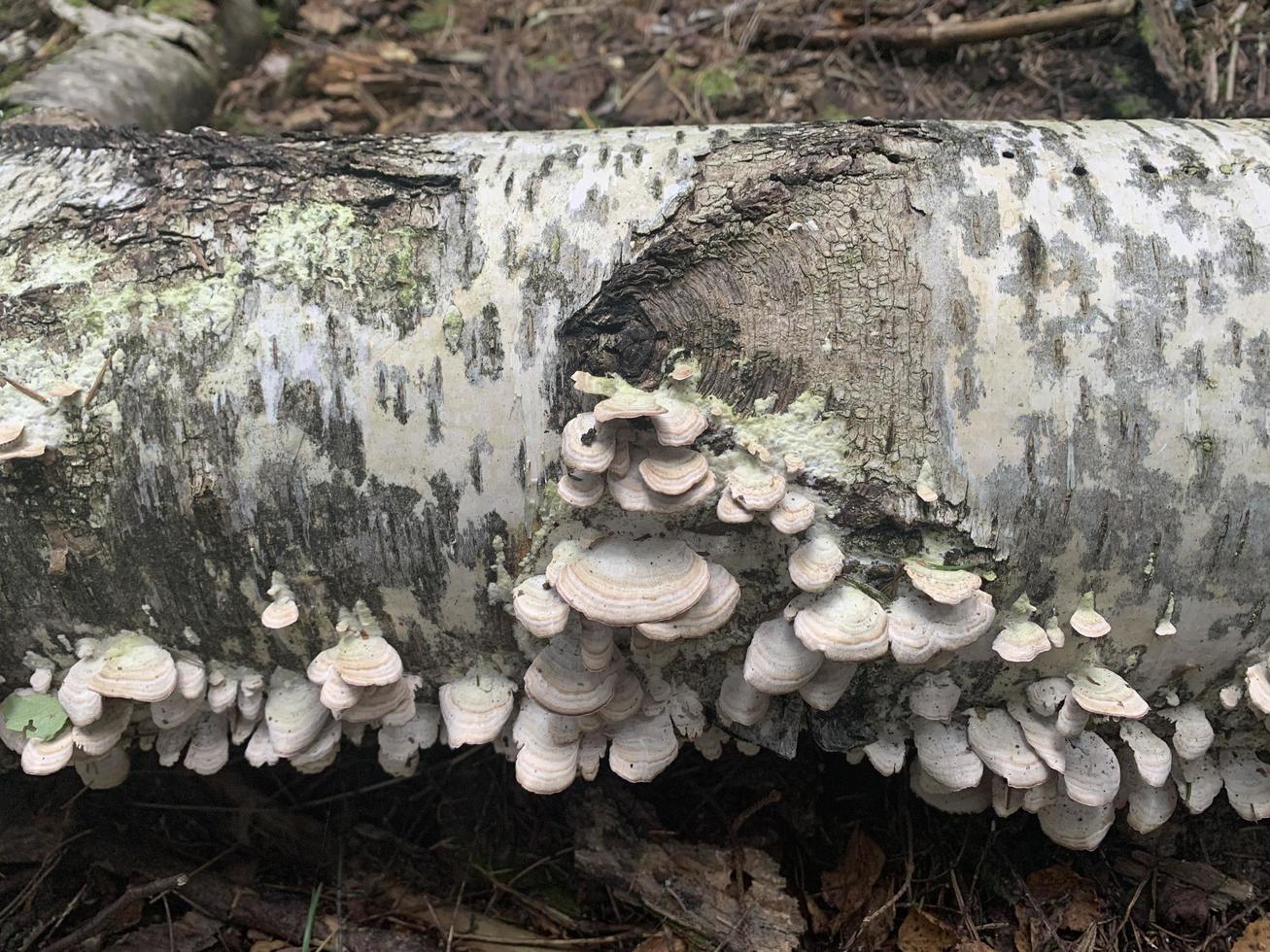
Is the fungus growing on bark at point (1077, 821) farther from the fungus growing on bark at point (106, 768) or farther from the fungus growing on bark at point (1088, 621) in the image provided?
the fungus growing on bark at point (106, 768)

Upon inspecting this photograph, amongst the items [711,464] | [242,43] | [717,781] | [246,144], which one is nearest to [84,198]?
[246,144]

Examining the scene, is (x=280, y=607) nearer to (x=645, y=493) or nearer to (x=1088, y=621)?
(x=645, y=493)

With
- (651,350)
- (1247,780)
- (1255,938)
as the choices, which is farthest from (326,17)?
(1255,938)

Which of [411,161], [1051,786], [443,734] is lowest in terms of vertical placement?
[443,734]

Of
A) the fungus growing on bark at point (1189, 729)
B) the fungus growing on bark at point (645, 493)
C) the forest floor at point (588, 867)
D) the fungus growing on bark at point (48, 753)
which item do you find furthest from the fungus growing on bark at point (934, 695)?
the fungus growing on bark at point (48, 753)

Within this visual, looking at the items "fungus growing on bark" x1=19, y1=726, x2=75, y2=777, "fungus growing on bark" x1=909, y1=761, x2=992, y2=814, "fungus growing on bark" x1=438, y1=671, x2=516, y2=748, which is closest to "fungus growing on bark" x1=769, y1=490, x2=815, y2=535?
"fungus growing on bark" x1=438, y1=671, x2=516, y2=748

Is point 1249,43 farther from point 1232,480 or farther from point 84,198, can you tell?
point 84,198

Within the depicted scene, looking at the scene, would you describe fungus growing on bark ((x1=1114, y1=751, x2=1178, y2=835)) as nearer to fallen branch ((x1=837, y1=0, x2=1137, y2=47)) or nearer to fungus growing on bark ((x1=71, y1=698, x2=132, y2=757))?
fungus growing on bark ((x1=71, y1=698, x2=132, y2=757))
